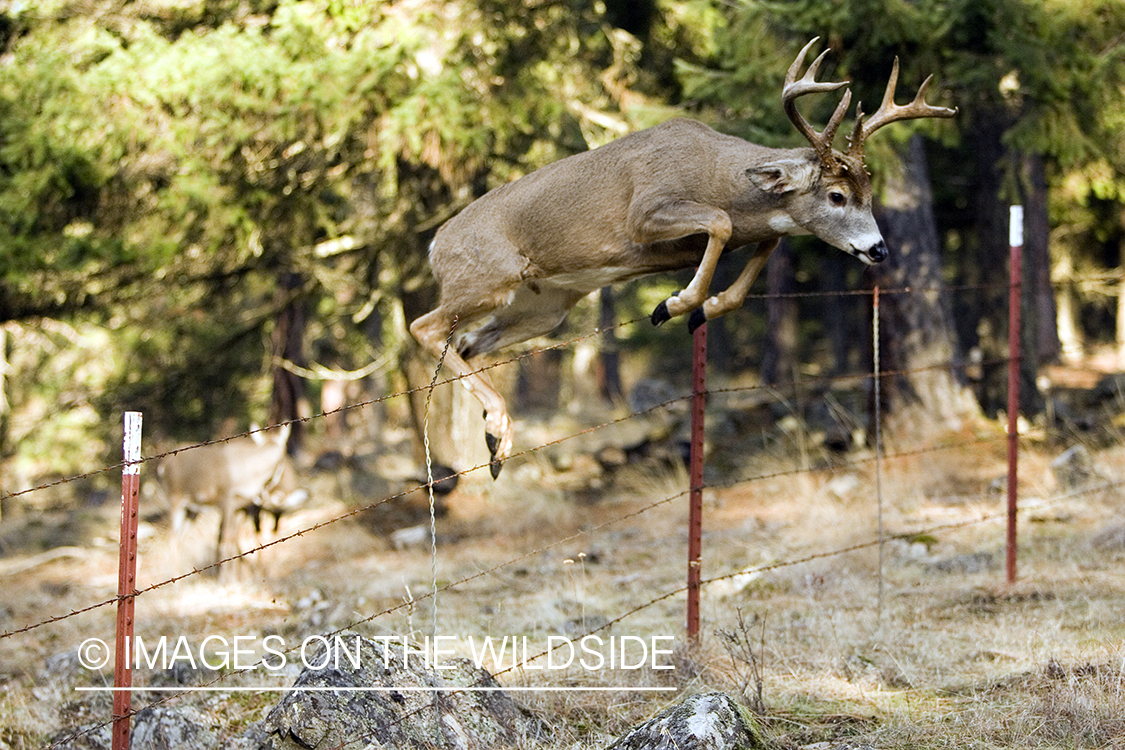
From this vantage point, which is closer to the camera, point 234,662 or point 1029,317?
point 234,662

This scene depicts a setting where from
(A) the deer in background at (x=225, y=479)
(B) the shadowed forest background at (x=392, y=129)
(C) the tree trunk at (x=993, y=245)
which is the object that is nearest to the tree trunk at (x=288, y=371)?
(B) the shadowed forest background at (x=392, y=129)

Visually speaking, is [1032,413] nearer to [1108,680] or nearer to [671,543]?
[671,543]

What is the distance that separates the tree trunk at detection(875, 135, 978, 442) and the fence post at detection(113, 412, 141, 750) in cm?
933

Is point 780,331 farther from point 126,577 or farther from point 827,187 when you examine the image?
point 126,577

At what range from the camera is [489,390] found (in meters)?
6.00

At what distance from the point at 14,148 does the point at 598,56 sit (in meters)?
6.36

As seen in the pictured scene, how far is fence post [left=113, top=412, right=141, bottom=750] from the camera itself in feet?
15.4

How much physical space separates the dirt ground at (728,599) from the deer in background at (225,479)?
0.37 m

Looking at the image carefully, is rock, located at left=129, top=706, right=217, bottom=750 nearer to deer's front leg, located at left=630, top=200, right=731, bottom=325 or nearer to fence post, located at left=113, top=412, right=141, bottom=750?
fence post, located at left=113, top=412, right=141, bottom=750

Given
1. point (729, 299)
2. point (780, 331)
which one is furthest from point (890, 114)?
point (780, 331)

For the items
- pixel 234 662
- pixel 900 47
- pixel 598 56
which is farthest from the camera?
pixel 598 56

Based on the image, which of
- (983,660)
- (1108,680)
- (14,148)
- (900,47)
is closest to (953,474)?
(900,47)

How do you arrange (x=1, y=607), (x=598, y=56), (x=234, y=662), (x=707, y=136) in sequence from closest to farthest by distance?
1. (x=707, y=136)
2. (x=234, y=662)
3. (x=1, y=607)
4. (x=598, y=56)

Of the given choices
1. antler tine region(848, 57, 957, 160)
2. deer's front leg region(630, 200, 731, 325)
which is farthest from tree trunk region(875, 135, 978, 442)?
deer's front leg region(630, 200, 731, 325)
